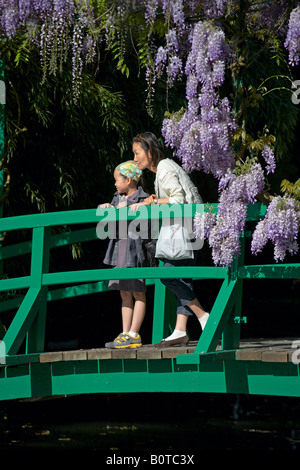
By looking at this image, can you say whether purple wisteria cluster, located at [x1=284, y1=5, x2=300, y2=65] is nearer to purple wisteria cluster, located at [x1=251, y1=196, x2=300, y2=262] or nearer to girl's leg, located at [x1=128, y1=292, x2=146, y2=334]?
purple wisteria cluster, located at [x1=251, y1=196, x2=300, y2=262]

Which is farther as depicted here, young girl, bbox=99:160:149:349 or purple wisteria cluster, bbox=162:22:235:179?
young girl, bbox=99:160:149:349

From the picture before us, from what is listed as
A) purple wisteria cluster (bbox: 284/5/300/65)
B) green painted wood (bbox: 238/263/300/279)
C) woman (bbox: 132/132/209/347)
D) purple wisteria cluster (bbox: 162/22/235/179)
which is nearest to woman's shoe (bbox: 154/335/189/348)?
woman (bbox: 132/132/209/347)

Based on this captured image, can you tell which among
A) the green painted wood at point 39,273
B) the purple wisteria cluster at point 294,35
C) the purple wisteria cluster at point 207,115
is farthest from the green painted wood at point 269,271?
the purple wisteria cluster at point 294,35

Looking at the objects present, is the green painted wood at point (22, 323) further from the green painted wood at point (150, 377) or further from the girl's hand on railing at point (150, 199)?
the girl's hand on railing at point (150, 199)

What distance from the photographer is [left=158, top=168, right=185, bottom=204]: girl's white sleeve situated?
490 centimetres

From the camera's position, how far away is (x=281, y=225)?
183 inches

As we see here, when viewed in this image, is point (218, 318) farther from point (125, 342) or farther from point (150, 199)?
point (150, 199)

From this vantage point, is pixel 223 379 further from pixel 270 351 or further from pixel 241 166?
pixel 241 166

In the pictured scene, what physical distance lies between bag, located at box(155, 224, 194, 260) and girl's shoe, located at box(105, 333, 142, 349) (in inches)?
21.0
